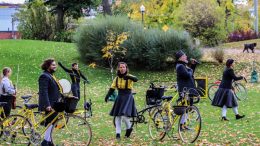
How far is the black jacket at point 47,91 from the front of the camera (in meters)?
9.09

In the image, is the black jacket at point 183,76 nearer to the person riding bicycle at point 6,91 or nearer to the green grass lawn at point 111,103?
the green grass lawn at point 111,103

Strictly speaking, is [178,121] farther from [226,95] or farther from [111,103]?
[111,103]

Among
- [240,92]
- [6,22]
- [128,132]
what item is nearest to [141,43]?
[240,92]

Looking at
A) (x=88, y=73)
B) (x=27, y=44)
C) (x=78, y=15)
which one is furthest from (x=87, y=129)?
(x=78, y=15)

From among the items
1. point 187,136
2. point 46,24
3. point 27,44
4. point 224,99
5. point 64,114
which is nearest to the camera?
point 64,114

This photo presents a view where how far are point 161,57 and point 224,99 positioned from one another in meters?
13.9

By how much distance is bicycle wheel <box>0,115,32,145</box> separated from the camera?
9.93 meters

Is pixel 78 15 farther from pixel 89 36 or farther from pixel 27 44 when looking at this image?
pixel 89 36

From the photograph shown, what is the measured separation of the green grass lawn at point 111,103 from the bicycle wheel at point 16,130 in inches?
54.9

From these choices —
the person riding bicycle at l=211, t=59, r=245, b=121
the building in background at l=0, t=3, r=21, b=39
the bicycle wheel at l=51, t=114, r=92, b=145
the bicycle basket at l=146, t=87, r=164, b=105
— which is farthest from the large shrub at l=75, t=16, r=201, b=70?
the building in background at l=0, t=3, r=21, b=39

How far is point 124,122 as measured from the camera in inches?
433

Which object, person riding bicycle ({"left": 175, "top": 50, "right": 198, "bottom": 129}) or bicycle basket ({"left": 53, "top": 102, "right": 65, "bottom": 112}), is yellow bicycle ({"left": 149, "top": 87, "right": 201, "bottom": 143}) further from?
bicycle basket ({"left": 53, "top": 102, "right": 65, "bottom": 112})

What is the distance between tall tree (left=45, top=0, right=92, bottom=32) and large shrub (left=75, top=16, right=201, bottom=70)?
40.8ft

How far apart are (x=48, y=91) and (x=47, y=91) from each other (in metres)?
0.10
